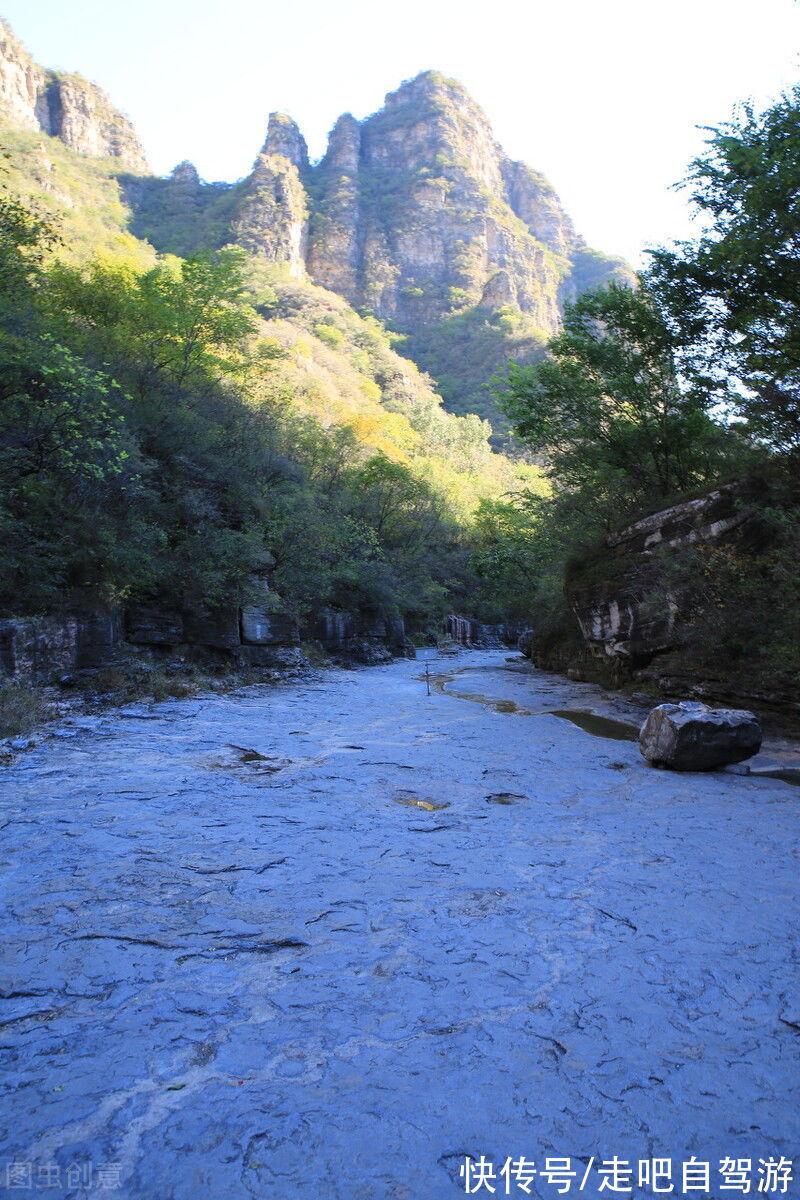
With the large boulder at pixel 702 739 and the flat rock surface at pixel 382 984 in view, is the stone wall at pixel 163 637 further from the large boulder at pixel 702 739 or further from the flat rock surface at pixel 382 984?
the large boulder at pixel 702 739

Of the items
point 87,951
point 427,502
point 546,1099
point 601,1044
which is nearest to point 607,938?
point 601,1044

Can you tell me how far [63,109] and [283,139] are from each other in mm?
38899

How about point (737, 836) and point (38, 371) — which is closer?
point (737, 836)

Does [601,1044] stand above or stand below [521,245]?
below

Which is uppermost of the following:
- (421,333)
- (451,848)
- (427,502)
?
(421,333)

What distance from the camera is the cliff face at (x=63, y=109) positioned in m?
82.0

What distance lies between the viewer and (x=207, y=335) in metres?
18.2

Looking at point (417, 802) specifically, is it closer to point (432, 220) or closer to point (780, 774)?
point (780, 774)

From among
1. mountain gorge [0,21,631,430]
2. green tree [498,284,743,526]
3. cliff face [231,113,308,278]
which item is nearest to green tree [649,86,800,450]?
green tree [498,284,743,526]

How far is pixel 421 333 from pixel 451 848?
108 m

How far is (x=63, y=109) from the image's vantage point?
91.1 m

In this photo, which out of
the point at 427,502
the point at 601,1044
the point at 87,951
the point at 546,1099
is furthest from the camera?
the point at 427,502

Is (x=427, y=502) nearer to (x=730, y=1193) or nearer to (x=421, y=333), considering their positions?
(x=730, y=1193)

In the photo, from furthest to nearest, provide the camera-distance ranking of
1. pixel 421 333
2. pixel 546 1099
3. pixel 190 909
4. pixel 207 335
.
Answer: pixel 421 333 < pixel 207 335 < pixel 190 909 < pixel 546 1099
